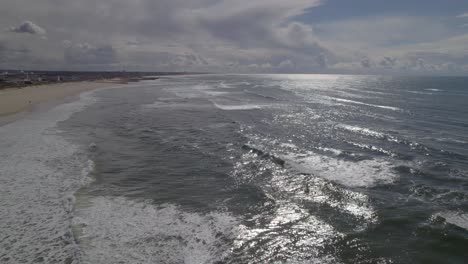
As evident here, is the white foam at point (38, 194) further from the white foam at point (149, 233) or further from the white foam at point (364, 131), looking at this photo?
the white foam at point (364, 131)

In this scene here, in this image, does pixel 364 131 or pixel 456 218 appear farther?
pixel 364 131

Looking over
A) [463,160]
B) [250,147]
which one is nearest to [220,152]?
[250,147]

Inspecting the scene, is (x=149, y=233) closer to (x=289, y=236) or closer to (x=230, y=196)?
(x=230, y=196)

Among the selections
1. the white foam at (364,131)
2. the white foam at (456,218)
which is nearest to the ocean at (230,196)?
the white foam at (456,218)

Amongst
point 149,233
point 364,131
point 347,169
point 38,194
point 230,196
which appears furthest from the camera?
point 364,131

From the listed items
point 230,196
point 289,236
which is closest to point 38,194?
point 230,196

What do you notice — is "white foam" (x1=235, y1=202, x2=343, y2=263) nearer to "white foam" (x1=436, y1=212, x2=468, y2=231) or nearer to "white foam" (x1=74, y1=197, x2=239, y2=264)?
"white foam" (x1=74, y1=197, x2=239, y2=264)

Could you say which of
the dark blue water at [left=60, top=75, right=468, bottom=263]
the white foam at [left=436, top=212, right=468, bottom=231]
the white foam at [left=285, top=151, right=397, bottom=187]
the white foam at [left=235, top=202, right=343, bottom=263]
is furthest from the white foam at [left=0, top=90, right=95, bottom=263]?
the white foam at [left=436, top=212, right=468, bottom=231]
